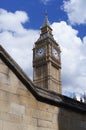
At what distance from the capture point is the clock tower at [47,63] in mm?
104562

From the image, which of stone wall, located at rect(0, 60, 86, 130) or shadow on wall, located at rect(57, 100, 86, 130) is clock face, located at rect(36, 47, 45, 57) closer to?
shadow on wall, located at rect(57, 100, 86, 130)

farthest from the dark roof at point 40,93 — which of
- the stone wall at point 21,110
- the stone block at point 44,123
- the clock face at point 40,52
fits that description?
the clock face at point 40,52

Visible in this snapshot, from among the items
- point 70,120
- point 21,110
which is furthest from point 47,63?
point 21,110

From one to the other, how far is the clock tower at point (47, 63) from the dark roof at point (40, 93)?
306ft

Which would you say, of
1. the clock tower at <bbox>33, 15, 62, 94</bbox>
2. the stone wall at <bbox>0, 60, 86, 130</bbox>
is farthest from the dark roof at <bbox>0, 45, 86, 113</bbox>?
the clock tower at <bbox>33, 15, 62, 94</bbox>

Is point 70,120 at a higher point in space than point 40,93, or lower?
lower

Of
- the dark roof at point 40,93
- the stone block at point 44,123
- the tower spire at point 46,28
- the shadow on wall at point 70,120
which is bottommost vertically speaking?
the stone block at point 44,123

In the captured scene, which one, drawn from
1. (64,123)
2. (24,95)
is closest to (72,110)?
(64,123)

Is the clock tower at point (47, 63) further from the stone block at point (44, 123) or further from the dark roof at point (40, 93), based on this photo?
the stone block at point (44, 123)

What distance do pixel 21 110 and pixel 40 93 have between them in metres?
0.80

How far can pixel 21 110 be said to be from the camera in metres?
7.14

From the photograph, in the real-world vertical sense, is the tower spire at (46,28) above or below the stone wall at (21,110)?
above

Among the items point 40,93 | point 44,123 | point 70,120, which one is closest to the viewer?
point 44,123

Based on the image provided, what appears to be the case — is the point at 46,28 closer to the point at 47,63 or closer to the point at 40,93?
the point at 47,63
